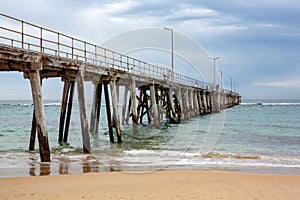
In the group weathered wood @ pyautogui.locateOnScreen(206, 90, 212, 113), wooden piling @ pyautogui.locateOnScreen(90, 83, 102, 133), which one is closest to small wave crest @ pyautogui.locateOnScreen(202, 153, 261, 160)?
wooden piling @ pyautogui.locateOnScreen(90, 83, 102, 133)

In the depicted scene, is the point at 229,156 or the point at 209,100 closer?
the point at 229,156

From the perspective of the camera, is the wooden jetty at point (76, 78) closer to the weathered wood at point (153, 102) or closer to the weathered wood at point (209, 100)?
the weathered wood at point (153, 102)

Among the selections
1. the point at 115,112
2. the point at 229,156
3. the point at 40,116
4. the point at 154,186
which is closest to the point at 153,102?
the point at 115,112

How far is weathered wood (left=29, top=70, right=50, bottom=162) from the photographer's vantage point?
437 inches

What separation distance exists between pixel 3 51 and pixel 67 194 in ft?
15.3

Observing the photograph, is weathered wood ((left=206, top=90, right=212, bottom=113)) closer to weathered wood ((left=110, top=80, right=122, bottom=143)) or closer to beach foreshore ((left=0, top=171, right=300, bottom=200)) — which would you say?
weathered wood ((left=110, top=80, right=122, bottom=143))

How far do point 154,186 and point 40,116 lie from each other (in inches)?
184

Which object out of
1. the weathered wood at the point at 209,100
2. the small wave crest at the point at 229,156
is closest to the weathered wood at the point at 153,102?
the small wave crest at the point at 229,156

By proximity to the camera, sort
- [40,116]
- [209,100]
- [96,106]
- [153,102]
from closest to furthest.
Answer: [40,116] < [96,106] < [153,102] < [209,100]

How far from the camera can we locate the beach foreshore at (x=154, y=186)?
7.00 m

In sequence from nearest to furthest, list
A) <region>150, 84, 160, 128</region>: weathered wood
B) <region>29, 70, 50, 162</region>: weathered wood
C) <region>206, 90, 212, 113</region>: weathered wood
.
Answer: <region>29, 70, 50, 162</region>: weathered wood → <region>150, 84, 160, 128</region>: weathered wood → <region>206, 90, 212, 113</region>: weathered wood

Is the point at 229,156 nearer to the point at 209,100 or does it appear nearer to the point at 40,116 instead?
the point at 40,116

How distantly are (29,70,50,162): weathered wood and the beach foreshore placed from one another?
2280mm

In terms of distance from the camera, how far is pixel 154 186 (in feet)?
26.0
